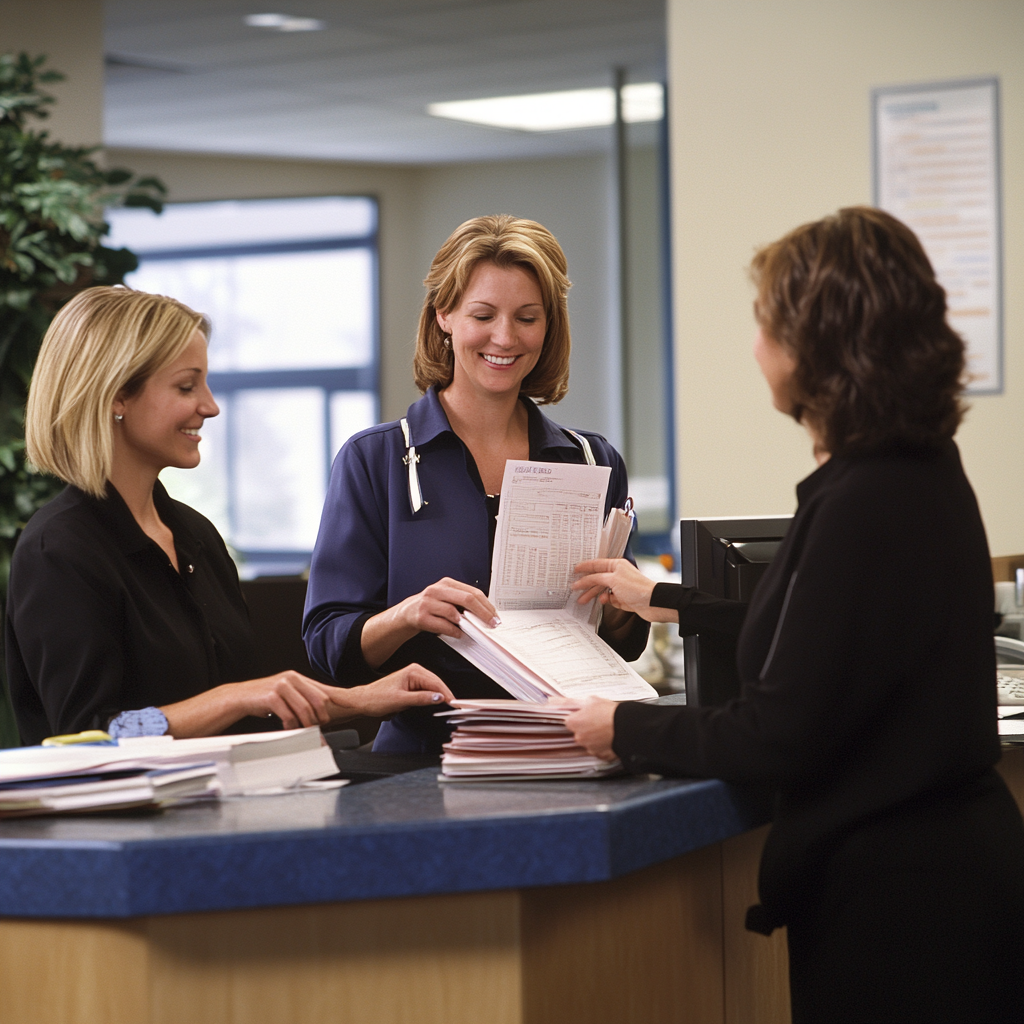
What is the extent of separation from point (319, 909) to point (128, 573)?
29.2 inches

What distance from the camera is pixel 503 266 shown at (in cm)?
197

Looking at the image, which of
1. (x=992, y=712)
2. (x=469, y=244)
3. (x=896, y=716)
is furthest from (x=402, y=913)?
(x=469, y=244)

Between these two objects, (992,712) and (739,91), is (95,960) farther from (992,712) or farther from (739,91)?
(739,91)

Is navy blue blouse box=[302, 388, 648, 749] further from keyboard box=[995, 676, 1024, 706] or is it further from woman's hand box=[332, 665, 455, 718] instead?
keyboard box=[995, 676, 1024, 706]

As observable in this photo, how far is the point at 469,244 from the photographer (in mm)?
1962

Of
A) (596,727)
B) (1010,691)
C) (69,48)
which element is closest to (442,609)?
(596,727)

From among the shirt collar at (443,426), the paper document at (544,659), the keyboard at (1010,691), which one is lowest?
the keyboard at (1010,691)

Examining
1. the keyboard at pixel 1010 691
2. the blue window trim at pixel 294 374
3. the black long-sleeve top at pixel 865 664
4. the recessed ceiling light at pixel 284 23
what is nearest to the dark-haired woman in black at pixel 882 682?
the black long-sleeve top at pixel 865 664

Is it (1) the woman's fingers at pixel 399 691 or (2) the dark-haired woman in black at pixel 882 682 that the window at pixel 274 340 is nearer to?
(1) the woman's fingers at pixel 399 691

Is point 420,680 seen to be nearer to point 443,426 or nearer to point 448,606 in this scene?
point 448,606

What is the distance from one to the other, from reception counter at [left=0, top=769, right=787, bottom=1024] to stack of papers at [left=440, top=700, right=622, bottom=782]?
0.30 feet

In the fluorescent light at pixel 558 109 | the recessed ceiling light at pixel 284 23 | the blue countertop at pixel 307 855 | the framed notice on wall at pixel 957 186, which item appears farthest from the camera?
the fluorescent light at pixel 558 109

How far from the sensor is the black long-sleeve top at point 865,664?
124 cm

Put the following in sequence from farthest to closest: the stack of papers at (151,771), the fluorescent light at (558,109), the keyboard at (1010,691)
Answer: the fluorescent light at (558,109) < the keyboard at (1010,691) < the stack of papers at (151,771)
